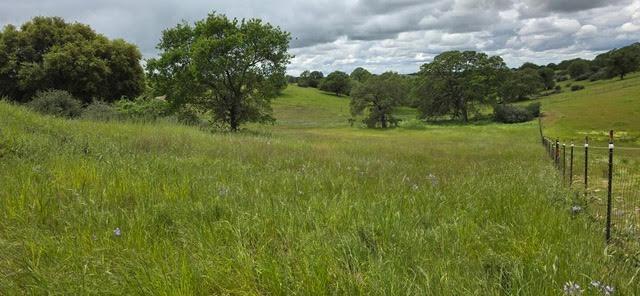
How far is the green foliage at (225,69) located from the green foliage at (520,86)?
195ft

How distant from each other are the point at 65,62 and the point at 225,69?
512 inches

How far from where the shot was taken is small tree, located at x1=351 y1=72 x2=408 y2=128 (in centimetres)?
7225

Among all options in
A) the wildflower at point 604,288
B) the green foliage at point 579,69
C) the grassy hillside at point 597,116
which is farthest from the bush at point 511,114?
the wildflower at point 604,288

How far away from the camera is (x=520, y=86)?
90625 mm

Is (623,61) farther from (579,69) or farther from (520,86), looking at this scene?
(520,86)

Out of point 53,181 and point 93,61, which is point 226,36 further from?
point 53,181

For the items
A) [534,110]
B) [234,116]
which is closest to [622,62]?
[534,110]

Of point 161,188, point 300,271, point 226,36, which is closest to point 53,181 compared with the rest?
point 161,188

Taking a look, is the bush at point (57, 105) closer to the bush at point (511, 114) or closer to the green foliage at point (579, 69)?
the bush at point (511, 114)

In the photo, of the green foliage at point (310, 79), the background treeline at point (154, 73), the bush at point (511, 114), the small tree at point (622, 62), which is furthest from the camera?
the green foliage at point (310, 79)

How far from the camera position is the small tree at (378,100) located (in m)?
72.2

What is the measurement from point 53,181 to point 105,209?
1.38 metres

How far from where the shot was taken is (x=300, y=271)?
2990 millimetres

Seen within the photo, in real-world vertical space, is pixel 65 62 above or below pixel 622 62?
above
